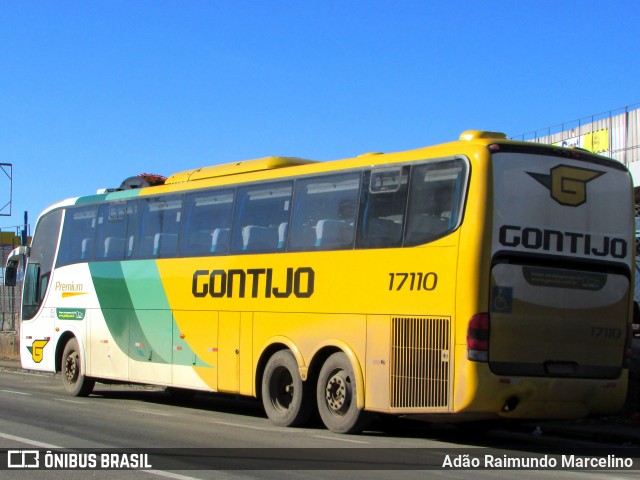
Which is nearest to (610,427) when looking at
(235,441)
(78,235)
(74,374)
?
(235,441)

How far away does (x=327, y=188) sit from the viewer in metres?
13.0

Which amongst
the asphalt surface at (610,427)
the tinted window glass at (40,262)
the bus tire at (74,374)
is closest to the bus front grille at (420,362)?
the asphalt surface at (610,427)

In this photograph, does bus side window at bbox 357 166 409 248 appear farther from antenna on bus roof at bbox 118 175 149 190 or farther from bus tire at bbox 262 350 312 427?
antenna on bus roof at bbox 118 175 149 190

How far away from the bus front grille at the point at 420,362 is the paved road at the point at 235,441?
24.9 inches

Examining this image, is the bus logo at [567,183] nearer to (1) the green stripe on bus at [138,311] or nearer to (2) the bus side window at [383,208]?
(2) the bus side window at [383,208]

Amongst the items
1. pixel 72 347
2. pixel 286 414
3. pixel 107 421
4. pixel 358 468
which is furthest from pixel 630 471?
pixel 72 347

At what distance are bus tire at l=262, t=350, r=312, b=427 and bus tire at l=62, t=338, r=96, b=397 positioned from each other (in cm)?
618

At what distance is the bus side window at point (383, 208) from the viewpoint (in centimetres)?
1171

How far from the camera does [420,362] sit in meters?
11.1

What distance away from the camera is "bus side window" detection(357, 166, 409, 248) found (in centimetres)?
1171

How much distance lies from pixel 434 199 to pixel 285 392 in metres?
4.11

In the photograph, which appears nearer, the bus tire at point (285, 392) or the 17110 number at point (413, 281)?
the 17110 number at point (413, 281)

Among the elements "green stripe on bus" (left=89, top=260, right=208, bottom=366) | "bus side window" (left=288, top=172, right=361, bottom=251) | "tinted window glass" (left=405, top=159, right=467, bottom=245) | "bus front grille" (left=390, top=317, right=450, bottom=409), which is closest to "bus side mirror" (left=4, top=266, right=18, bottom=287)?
"green stripe on bus" (left=89, top=260, right=208, bottom=366)

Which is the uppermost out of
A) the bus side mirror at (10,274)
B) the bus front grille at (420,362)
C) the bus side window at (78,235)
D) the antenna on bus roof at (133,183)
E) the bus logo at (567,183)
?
the antenna on bus roof at (133,183)
